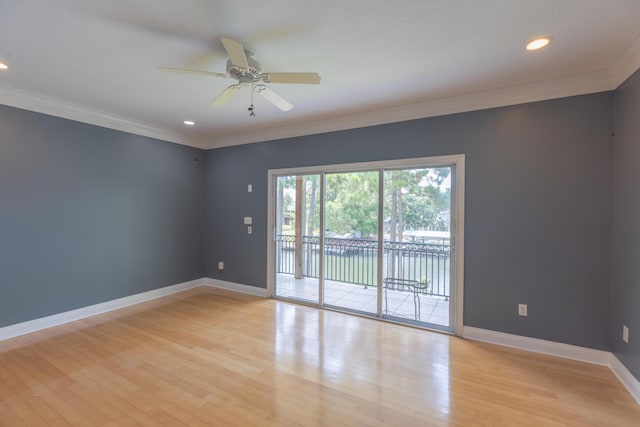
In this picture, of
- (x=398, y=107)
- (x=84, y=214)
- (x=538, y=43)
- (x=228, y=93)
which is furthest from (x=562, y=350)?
Result: (x=84, y=214)

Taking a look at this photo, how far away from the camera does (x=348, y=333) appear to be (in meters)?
3.21

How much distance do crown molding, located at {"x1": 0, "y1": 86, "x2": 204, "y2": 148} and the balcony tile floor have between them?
3.10 m

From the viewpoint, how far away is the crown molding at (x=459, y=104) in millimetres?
2580

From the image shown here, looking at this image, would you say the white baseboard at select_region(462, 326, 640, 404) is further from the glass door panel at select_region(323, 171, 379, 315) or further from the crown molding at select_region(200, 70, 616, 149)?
the crown molding at select_region(200, 70, 616, 149)

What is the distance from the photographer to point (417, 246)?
360 cm

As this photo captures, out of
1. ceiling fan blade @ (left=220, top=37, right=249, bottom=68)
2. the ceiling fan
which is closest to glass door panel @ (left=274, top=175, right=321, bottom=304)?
the ceiling fan

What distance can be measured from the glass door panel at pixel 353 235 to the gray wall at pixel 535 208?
0.59m

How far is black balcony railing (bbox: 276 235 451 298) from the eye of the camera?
3.56 metres

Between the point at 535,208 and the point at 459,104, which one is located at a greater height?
the point at 459,104

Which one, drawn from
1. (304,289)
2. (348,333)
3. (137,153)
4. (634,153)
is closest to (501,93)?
(634,153)

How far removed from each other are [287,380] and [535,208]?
9.56 ft

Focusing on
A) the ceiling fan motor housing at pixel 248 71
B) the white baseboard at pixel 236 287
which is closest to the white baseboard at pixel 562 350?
the white baseboard at pixel 236 287

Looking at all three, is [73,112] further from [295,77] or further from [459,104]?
[459,104]

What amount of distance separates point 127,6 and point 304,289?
12.9ft
